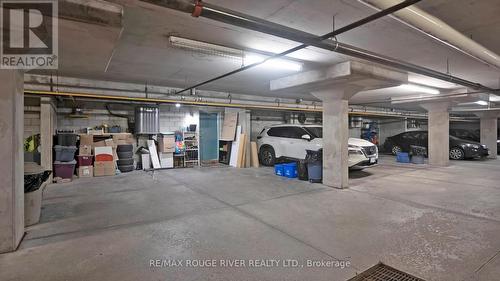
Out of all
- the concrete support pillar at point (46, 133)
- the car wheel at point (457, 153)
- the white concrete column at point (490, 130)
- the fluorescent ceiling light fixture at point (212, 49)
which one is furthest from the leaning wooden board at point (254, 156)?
the white concrete column at point (490, 130)

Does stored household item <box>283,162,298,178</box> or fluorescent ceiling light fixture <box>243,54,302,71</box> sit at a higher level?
fluorescent ceiling light fixture <box>243,54,302,71</box>

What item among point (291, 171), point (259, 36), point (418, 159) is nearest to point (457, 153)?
point (418, 159)

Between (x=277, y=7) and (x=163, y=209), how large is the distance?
129 inches

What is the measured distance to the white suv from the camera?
6.82 m

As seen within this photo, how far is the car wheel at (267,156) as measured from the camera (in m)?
8.71

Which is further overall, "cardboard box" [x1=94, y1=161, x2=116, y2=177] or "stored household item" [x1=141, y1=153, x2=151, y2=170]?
"stored household item" [x1=141, y1=153, x2=151, y2=170]

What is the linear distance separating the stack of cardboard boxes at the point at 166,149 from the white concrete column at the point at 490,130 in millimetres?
14249

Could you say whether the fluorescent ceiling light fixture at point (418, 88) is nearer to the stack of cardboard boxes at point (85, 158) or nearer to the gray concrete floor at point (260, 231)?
the gray concrete floor at point (260, 231)

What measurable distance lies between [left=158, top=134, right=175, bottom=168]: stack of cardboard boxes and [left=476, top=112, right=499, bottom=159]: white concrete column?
46.7 feet

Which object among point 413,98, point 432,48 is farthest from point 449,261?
point 413,98

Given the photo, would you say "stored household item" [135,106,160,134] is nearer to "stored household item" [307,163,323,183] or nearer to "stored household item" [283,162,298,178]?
"stored household item" [283,162,298,178]

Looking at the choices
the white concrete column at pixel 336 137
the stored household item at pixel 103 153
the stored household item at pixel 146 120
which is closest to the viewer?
the white concrete column at pixel 336 137

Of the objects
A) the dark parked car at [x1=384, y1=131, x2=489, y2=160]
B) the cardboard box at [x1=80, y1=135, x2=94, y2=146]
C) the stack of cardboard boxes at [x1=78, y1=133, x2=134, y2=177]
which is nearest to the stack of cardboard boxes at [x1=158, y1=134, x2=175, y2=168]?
the stack of cardboard boxes at [x1=78, y1=133, x2=134, y2=177]

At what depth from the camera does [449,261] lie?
2385mm
